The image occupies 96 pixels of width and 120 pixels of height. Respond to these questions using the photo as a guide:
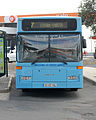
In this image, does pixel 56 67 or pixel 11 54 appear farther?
pixel 11 54

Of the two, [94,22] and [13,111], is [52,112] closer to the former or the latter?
[13,111]

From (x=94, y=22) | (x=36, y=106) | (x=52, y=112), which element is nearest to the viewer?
(x=52, y=112)

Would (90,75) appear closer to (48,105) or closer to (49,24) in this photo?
(49,24)

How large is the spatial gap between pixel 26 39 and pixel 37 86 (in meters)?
1.60

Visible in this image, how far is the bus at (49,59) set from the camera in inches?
441

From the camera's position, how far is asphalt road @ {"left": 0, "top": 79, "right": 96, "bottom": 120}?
8216 millimetres

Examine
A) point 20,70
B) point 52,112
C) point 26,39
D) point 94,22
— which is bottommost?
point 52,112

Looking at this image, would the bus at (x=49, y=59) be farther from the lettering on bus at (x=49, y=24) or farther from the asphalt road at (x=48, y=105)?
the asphalt road at (x=48, y=105)

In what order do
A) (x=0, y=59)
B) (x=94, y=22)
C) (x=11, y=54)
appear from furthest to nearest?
(x=94, y=22)
(x=11, y=54)
(x=0, y=59)

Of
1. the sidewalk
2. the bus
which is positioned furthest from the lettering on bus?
the sidewalk

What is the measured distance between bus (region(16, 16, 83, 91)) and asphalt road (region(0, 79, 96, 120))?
561mm

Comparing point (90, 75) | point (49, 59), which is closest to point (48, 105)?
point (49, 59)

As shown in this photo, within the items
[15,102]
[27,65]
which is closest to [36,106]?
[15,102]

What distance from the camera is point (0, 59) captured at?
50.4ft
